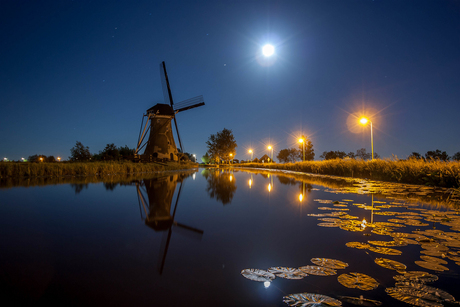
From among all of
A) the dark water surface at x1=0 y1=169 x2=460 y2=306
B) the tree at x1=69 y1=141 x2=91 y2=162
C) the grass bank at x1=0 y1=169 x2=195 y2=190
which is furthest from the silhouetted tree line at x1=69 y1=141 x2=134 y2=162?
the dark water surface at x1=0 y1=169 x2=460 y2=306

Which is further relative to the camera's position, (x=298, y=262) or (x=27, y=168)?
(x=27, y=168)

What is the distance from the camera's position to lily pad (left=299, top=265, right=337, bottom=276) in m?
2.11

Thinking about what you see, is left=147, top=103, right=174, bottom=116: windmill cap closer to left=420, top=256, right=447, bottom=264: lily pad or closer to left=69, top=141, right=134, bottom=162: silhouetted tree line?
left=69, top=141, right=134, bottom=162: silhouetted tree line

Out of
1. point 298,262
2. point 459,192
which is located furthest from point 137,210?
point 459,192

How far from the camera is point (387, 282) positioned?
1959mm

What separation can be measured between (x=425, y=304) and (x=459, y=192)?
892 cm

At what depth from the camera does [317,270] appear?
84.9 inches

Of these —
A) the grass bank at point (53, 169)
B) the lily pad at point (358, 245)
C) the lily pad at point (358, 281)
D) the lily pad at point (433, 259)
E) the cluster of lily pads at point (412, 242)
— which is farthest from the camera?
the grass bank at point (53, 169)

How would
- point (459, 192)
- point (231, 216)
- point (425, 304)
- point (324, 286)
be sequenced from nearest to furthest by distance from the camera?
point (425, 304) < point (324, 286) < point (231, 216) < point (459, 192)

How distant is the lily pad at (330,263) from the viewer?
2230 mm

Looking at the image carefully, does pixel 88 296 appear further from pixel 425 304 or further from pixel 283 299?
pixel 425 304

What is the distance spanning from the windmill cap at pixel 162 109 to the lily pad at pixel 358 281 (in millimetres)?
34791

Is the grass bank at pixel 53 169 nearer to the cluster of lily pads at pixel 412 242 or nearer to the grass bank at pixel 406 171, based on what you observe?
the cluster of lily pads at pixel 412 242

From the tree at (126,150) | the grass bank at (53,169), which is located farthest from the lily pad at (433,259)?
the tree at (126,150)
